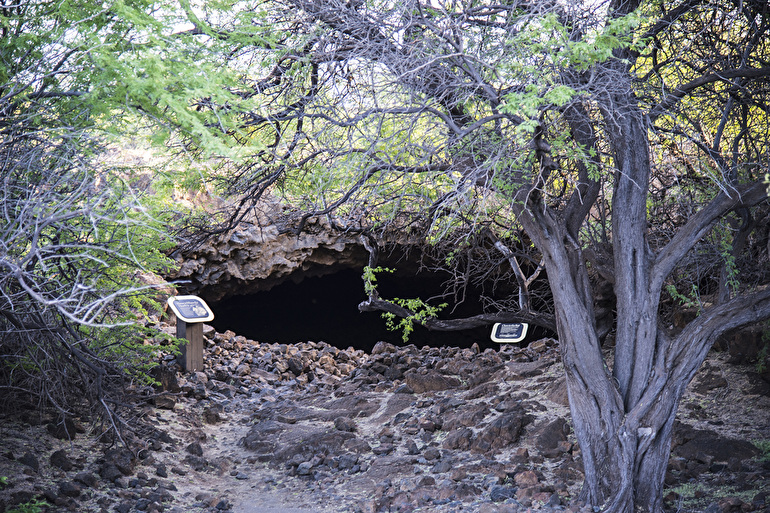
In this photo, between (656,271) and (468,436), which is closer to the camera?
(656,271)

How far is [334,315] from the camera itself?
18.8 m

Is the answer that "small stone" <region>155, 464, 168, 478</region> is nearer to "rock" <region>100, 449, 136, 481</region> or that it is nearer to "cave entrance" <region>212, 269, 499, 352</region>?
"rock" <region>100, 449, 136, 481</region>

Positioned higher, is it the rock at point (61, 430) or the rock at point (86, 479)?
the rock at point (61, 430)

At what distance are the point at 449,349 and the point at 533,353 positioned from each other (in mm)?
1791

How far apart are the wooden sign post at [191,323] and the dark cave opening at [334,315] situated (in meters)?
7.49

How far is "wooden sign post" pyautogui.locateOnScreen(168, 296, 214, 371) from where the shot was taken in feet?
29.3

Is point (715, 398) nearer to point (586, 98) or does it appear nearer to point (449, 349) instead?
point (586, 98)

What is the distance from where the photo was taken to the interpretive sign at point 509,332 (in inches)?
293

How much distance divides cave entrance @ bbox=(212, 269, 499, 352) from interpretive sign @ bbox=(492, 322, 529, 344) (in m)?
9.41

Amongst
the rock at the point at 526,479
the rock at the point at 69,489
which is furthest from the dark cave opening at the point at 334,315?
the rock at the point at 69,489

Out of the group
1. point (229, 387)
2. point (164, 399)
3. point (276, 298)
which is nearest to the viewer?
point (164, 399)

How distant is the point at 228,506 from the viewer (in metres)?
5.75

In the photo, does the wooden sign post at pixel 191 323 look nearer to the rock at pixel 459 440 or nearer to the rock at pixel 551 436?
the rock at pixel 459 440

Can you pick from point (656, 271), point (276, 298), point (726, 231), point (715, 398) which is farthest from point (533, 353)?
point (276, 298)
